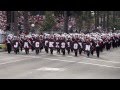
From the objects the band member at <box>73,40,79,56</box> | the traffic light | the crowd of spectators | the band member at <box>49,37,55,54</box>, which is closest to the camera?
the band member at <box>73,40,79,56</box>

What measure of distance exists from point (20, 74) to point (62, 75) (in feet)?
6.97

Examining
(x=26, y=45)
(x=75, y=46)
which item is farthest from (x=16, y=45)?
(x=75, y=46)

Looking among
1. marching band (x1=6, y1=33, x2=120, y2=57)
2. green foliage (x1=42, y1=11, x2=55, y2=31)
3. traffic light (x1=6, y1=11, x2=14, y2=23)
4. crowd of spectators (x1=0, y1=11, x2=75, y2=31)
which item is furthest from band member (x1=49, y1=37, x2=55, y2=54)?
green foliage (x1=42, y1=11, x2=55, y2=31)

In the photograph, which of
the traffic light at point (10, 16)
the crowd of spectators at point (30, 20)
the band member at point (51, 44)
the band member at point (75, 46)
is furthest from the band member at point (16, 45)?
the crowd of spectators at point (30, 20)

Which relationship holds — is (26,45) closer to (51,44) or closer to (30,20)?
(51,44)

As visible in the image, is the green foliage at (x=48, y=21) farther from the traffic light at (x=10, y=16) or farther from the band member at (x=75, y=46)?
the band member at (x=75, y=46)

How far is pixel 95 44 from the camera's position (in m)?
31.8

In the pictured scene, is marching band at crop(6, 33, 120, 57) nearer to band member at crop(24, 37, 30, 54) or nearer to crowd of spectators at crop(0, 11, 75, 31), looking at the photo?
band member at crop(24, 37, 30, 54)

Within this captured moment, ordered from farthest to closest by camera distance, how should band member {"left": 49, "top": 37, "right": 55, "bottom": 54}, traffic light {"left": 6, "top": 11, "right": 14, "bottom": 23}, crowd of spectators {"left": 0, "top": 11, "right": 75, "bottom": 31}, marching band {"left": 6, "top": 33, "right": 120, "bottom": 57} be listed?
crowd of spectators {"left": 0, "top": 11, "right": 75, "bottom": 31} < traffic light {"left": 6, "top": 11, "right": 14, "bottom": 23} < band member {"left": 49, "top": 37, "right": 55, "bottom": 54} < marching band {"left": 6, "top": 33, "right": 120, "bottom": 57}

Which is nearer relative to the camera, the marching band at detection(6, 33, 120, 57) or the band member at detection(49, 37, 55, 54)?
the marching band at detection(6, 33, 120, 57)

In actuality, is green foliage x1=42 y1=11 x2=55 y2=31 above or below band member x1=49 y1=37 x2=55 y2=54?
above

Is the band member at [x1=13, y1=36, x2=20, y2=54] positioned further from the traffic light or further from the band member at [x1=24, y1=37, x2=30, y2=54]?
the traffic light
